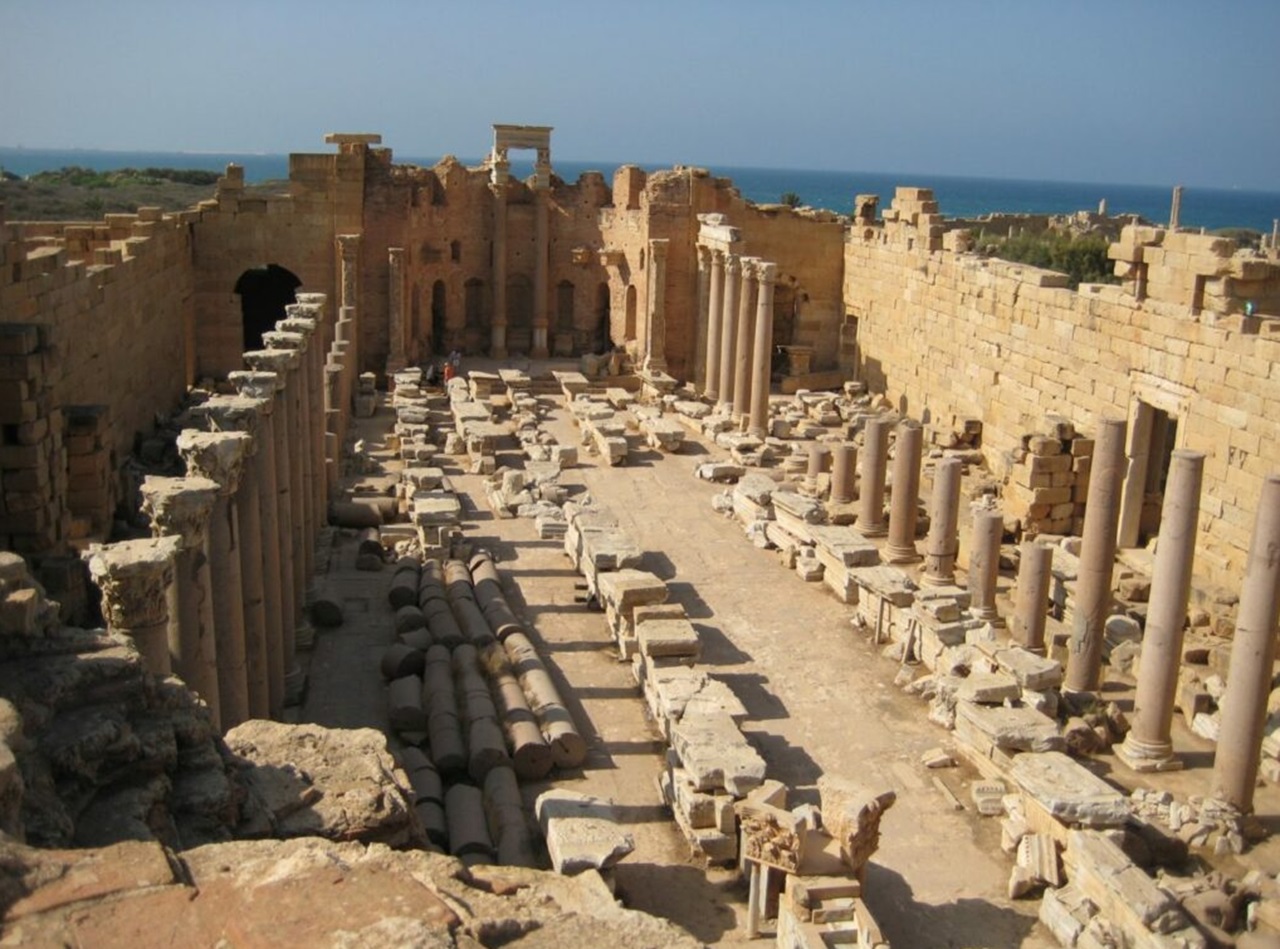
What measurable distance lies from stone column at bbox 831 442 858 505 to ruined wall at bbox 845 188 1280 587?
2643mm

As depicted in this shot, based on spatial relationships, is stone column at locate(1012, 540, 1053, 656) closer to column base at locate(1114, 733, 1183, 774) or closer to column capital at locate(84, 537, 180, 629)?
column base at locate(1114, 733, 1183, 774)

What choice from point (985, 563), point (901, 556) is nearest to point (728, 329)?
point (901, 556)

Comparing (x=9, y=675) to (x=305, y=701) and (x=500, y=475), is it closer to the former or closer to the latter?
(x=305, y=701)

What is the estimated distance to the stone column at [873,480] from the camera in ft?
66.5

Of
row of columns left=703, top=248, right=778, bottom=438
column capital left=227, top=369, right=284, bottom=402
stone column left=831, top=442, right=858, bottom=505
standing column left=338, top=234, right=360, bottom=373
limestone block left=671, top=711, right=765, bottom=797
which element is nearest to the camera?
limestone block left=671, top=711, right=765, bottom=797

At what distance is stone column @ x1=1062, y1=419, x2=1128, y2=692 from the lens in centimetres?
1434

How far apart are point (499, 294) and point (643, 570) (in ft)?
57.2

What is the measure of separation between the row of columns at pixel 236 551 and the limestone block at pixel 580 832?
2.78 m

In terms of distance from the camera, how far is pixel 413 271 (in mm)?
33219

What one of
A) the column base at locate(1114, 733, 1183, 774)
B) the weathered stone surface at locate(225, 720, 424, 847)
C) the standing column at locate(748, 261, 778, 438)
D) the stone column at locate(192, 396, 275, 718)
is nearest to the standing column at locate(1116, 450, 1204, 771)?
the column base at locate(1114, 733, 1183, 774)

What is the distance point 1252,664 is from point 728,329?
58.7 ft

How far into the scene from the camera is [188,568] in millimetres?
10148

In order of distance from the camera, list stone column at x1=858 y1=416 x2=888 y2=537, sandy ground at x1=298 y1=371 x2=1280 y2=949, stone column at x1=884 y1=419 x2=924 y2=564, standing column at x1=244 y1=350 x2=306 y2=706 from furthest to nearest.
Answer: stone column at x1=858 y1=416 x2=888 y2=537
stone column at x1=884 y1=419 x2=924 y2=564
standing column at x1=244 y1=350 x2=306 y2=706
sandy ground at x1=298 y1=371 x2=1280 y2=949

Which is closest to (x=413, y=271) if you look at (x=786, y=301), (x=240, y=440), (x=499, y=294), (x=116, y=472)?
(x=499, y=294)
